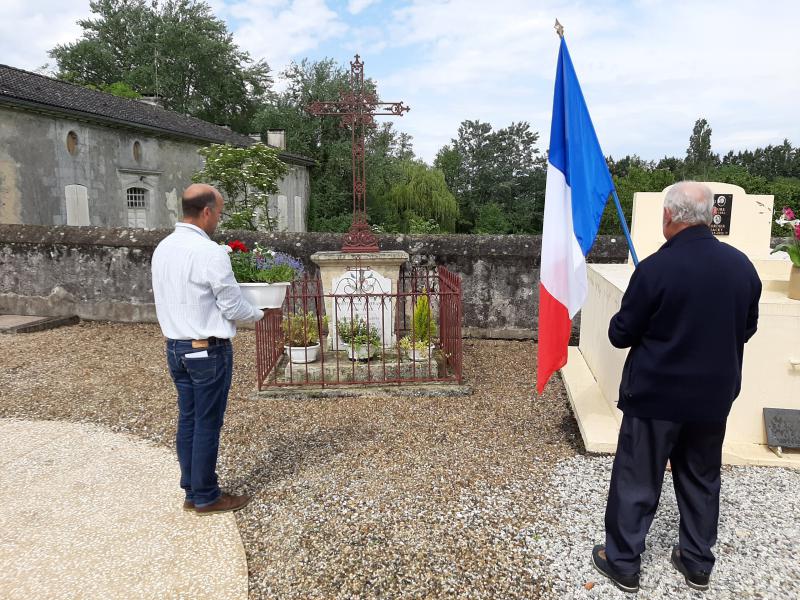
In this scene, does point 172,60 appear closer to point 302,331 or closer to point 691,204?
point 302,331

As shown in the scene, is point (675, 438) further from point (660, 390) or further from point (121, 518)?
point (121, 518)

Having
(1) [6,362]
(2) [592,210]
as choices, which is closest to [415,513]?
(2) [592,210]

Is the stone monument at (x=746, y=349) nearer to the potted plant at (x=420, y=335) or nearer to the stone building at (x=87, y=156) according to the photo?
the potted plant at (x=420, y=335)

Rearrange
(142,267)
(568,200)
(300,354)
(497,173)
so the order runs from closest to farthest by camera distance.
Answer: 1. (568,200)
2. (300,354)
3. (142,267)
4. (497,173)

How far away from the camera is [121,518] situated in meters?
3.22

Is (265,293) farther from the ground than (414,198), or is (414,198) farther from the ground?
(414,198)

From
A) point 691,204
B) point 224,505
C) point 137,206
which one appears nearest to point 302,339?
point 224,505

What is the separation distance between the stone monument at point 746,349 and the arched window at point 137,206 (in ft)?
49.6

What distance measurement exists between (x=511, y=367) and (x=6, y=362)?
238 inches

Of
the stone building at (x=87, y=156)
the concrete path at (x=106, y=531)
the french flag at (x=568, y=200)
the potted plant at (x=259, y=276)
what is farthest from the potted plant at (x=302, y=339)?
the stone building at (x=87, y=156)

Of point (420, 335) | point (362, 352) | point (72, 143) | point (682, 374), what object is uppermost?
point (72, 143)

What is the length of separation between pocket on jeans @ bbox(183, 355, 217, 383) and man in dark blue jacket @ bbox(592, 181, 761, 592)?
206 centimetres

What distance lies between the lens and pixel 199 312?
9.62 ft

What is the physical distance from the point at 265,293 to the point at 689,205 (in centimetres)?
313
